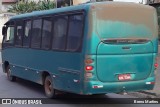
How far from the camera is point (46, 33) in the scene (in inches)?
462

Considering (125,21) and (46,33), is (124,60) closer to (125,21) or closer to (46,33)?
(125,21)

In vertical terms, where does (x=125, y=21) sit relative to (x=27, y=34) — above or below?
above

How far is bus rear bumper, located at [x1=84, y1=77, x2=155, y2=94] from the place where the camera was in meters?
9.54

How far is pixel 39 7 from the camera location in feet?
168

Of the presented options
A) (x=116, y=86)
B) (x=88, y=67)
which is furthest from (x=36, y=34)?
(x=116, y=86)

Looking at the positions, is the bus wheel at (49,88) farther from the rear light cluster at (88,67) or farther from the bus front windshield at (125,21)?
the bus front windshield at (125,21)

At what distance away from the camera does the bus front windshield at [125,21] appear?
9.69 metres

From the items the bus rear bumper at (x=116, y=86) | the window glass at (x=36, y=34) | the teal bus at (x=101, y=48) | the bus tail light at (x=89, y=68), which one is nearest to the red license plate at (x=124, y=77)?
the teal bus at (x=101, y=48)

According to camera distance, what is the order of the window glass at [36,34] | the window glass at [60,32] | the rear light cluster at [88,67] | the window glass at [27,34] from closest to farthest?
the rear light cluster at [88,67] → the window glass at [60,32] → the window glass at [36,34] → the window glass at [27,34]

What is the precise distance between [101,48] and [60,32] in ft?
5.64

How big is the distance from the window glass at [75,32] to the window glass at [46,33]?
1.28m

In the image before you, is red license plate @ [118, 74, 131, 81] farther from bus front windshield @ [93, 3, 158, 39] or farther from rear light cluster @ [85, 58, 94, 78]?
bus front windshield @ [93, 3, 158, 39]

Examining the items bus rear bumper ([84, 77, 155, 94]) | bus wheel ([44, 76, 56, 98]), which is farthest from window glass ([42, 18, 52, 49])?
bus rear bumper ([84, 77, 155, 94])

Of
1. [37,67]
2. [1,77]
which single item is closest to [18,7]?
[1,77]
